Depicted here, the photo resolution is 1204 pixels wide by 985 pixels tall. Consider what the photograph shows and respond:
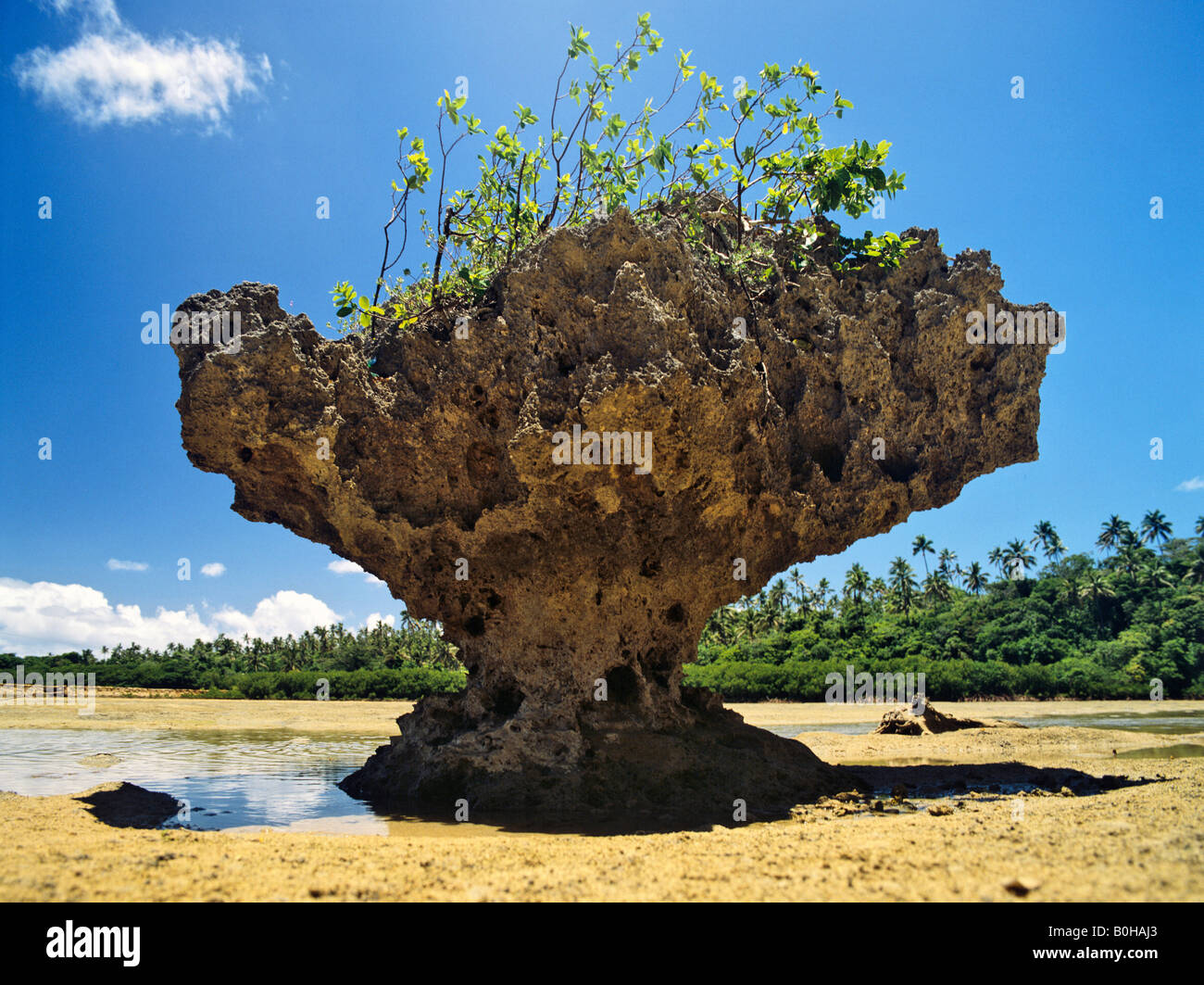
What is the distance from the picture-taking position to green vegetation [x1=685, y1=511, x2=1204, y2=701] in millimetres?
39812

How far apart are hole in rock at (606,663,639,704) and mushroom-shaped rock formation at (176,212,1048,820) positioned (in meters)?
0.03

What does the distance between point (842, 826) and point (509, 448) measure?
4.82 metres

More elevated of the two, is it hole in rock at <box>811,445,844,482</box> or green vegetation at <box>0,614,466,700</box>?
hole in rock at <box>811,445,844,482</box>

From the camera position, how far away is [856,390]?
945cm

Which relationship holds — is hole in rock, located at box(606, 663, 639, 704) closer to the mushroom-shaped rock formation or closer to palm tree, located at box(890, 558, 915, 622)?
the mushroom-shaped rock formation

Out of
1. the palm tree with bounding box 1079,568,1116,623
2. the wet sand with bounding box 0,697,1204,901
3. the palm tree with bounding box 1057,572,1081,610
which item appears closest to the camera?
the wet sand with bounding box 0,697,1204,901

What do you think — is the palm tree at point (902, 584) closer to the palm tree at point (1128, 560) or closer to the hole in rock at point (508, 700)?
the palm tree at point (1128, 560)

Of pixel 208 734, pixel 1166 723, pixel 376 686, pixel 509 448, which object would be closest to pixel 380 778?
pixel 509 448

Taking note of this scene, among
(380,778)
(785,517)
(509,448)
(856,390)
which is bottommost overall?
(380,778)

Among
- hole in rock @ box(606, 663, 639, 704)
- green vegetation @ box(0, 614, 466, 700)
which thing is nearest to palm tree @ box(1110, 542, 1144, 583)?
green vegetation @ box(0, 614, 466, 700)

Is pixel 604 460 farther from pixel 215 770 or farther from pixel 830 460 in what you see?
pixel 215 770

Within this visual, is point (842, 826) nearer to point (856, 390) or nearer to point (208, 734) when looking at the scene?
point (856, 390)

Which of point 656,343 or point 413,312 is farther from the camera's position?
point 413,312

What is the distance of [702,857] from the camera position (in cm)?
466
